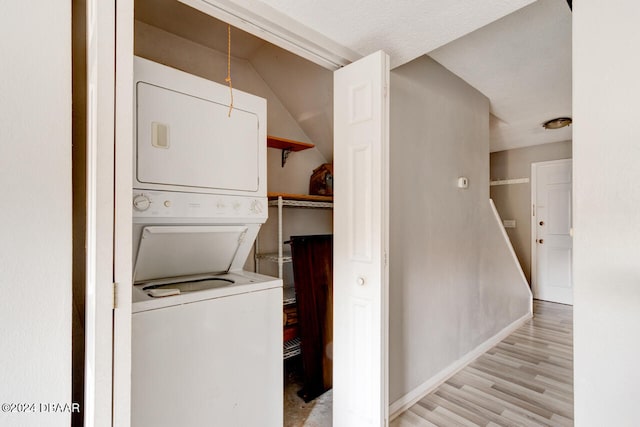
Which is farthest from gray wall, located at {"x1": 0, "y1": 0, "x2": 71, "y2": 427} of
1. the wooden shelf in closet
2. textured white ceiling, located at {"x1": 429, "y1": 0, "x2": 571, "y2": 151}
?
textured white ceiling, located at {"x1": 429, "y1": 0, "x2": 571, "y2": 151}

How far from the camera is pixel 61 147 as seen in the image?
98 cm

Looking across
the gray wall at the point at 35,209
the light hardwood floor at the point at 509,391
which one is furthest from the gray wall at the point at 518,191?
the gray wall at the point at 35,209

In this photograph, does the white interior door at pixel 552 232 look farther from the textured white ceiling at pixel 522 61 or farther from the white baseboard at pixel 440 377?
the white baseboard at pixel 440 377

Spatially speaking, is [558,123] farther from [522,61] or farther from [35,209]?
[35,209]

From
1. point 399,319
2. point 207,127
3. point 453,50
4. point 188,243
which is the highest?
point 453,50

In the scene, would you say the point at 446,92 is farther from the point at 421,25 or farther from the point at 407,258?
the point at 407,258

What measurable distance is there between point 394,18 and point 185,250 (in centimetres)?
150

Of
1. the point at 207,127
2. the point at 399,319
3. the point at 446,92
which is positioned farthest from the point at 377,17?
the point at 399,319

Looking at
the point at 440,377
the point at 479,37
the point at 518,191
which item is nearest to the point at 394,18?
the point at 479,37

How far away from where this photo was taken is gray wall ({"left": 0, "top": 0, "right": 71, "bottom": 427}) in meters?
0.89

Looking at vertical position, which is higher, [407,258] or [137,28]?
[137,28]

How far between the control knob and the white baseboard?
182cm

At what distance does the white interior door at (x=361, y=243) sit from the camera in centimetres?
155

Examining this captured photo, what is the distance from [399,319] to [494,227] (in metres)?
1.73
